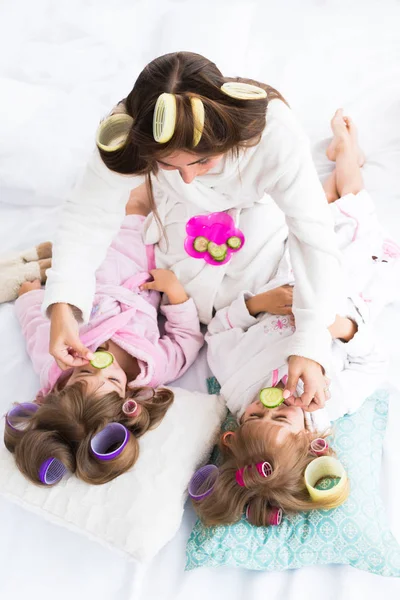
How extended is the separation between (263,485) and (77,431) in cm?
35

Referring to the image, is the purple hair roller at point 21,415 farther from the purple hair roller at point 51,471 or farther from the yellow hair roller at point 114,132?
the yellow hair roller at point 114,132

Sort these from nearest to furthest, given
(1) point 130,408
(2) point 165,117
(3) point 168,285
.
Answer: (2) point 165,117 < (1) point 130,408 < (3) point 168,285

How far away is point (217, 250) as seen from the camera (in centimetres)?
128

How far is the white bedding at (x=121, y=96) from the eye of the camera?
40.1 inches

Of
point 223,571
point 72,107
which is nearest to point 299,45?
point 72,107

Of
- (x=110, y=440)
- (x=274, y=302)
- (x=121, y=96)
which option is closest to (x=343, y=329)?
(x=274, y=302)

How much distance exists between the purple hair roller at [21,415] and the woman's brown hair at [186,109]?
549mm

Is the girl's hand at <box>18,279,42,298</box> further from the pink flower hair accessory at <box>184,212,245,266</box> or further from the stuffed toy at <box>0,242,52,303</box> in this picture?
the pink flower hair accessory at <box>184,212,245,266</box>

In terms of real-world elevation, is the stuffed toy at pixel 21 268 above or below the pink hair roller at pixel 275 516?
above

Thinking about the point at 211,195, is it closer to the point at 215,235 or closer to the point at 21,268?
the point at 215,235

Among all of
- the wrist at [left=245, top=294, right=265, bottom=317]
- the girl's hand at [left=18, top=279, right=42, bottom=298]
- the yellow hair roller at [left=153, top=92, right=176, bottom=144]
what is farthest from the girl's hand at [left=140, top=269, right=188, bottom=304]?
the yellow hair roller at [left=153, top=92, right=176, bottom=144]

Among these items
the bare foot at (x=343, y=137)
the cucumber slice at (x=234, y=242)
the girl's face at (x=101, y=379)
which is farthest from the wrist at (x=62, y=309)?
Result: the bare foot at (x=343, y=137)

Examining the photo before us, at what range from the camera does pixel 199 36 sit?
1719mm

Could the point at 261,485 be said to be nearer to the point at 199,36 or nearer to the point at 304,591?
the point at 304,591
